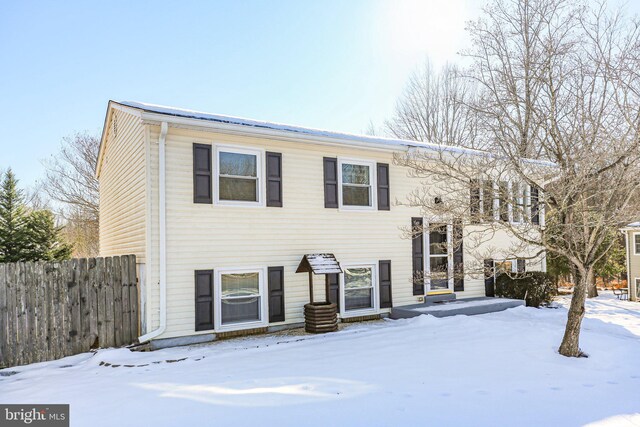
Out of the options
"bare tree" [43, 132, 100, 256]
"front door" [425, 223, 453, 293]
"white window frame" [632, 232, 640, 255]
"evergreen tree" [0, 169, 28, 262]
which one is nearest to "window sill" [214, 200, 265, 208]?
"front door" [425, 223, 453, 293]

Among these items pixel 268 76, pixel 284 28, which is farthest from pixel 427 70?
pixel 284 28

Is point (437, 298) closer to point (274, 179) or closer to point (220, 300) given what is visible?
point (274, 179)

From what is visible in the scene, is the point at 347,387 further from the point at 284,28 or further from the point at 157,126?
the point at 284,28

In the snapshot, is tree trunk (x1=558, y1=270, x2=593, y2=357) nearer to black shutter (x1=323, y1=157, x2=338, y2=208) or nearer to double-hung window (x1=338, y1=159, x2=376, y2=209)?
double-hung window (x1=338, y1=159, x2=376, y2=209)

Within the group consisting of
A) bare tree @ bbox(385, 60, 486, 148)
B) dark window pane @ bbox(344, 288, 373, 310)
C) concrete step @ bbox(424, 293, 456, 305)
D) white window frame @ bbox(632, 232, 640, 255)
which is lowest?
concrete step @ bbox(424, 293, 456, 305)

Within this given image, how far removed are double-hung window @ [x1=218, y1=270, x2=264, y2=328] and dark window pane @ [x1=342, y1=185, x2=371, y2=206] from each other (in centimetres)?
282

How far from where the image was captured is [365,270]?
1033cm

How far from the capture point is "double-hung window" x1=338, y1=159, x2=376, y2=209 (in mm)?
10117

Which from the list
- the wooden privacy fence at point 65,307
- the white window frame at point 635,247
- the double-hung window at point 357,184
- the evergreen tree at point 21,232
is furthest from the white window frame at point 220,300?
the white window frame at point 635,247

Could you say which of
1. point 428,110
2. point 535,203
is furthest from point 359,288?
point 428,110

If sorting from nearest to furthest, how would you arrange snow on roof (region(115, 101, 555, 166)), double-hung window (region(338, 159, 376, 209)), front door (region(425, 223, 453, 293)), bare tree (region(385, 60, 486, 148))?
1. snow on roof (region(115, 101, 555, 166))
2. double-hung window (region(338, 159, 376, 209))
3. front door (region(425, 223, 453, 293))
4. bare tree (region(385, 60, 486, 148))

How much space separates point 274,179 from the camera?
29.9 feet

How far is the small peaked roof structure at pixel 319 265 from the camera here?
8.76 metres

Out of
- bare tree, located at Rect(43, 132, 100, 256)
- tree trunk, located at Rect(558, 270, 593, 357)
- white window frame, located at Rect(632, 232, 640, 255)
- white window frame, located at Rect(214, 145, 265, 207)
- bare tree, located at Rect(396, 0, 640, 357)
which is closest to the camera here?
bare tree, located at Rect(396, 0, 640, 357)
